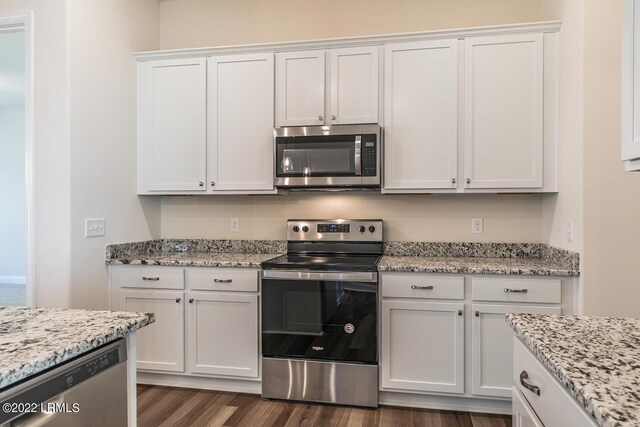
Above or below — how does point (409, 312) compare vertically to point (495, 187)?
below

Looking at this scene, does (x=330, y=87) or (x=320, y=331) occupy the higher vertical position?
(x=330, y=87)

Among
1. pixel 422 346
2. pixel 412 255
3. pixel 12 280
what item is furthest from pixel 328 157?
pixel 12 280

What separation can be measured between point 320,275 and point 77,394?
1654 mm

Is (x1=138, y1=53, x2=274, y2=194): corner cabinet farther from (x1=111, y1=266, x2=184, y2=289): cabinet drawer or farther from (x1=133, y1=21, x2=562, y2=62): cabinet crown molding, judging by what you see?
(x1=111, y1=266, x2=184, y2=289): cabinet drawer

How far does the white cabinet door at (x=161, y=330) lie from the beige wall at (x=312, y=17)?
2084 millimetres

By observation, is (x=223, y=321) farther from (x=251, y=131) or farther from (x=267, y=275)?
(x=251, y=131)

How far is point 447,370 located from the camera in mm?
2445

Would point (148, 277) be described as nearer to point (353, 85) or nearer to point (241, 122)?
point (241, 122)

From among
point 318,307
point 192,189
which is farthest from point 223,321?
point 192,189

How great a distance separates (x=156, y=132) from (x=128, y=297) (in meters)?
1.25

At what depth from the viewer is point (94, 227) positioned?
269 cm

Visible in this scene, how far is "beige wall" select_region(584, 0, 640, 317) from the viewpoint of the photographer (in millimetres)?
2070

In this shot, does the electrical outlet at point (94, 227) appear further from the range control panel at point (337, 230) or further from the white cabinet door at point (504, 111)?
the white cabinet door at point (504, 111)

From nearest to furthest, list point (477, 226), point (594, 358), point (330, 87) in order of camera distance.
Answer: point (594, 358), point (330, 87), point (477, 226)
